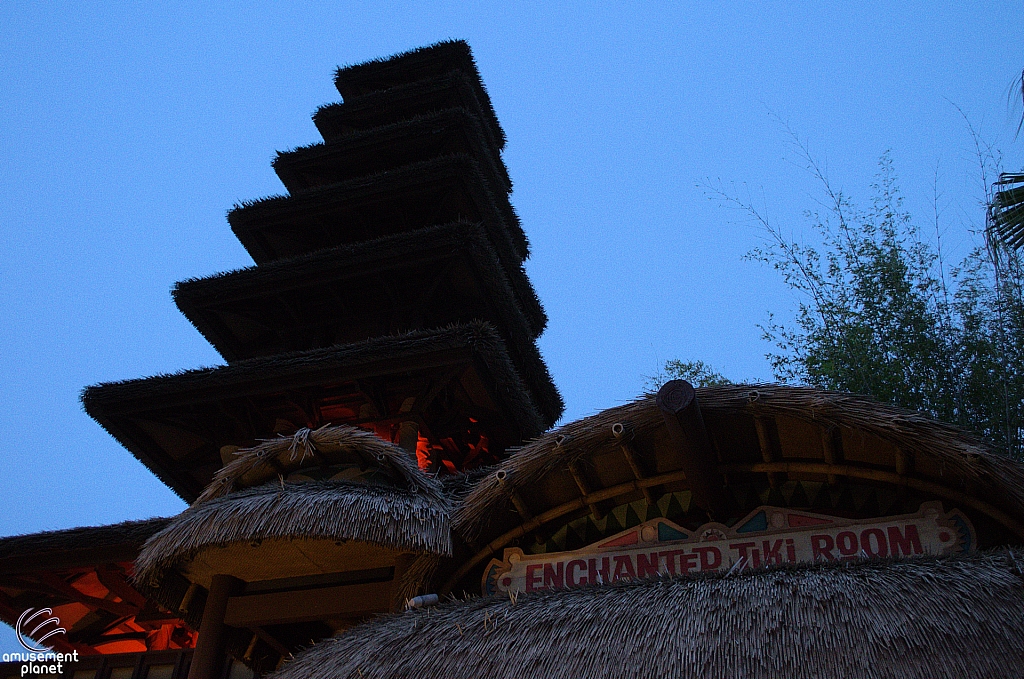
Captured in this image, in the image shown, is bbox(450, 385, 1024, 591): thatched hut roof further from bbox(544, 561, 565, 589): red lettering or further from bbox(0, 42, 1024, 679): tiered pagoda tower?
bbox(544, 561, 565, 589): red lettering

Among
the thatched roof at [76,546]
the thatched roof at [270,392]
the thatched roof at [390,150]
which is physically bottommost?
the thatched roof at [76,546]

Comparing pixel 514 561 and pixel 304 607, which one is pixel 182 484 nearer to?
pixel 304 607

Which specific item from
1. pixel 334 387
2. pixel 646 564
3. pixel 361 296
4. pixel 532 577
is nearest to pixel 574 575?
pixel 532 577

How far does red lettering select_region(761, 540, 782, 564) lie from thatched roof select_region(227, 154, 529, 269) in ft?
27.2

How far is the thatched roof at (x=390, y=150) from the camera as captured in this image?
14.5m

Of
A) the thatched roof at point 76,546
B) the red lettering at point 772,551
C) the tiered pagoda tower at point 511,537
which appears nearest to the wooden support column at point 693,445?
the tiered pagoda tower at point 511,537

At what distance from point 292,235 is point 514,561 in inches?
355

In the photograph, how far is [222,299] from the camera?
12.2 meters

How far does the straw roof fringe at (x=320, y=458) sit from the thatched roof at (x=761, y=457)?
0.61 meters

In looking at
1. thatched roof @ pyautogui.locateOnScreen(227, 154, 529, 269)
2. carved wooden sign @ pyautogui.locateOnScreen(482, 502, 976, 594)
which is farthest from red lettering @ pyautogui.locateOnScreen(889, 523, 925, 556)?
thatched roof @ pyautogui.locateOnScreen(227, 154, 529, 269)

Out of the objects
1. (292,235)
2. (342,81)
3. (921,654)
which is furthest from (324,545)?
(342,81)

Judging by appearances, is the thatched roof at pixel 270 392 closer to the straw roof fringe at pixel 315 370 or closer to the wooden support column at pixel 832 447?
the straw roof fringe at pixel 315 370

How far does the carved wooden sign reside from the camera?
552 cm

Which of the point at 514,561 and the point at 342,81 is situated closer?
the point at 514,561
